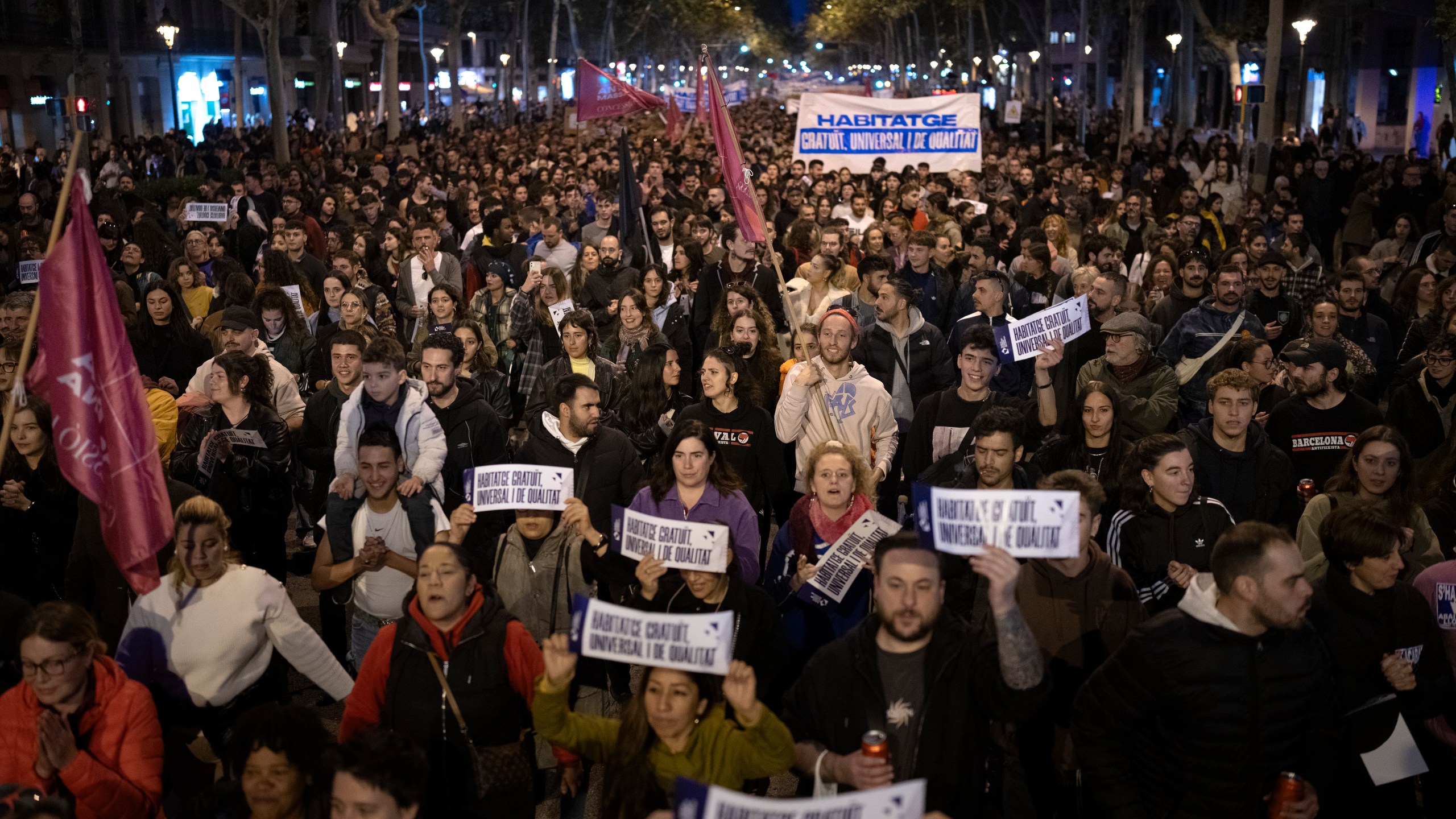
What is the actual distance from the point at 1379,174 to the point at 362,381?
15.7 m

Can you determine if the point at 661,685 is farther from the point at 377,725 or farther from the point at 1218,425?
the point at 1218,425

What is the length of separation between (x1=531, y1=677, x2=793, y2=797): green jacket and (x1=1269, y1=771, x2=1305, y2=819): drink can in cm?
142

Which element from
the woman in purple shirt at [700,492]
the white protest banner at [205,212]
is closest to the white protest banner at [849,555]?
the woman in purple shirt at [700,492]

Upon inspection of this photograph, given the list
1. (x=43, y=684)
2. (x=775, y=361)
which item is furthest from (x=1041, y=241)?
(x=43, y=684)

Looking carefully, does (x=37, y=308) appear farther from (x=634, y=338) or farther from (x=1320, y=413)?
→ (x=1320, y=413)

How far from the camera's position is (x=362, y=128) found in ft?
144

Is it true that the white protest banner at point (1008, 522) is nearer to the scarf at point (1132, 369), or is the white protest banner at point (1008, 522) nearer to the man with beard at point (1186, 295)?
the scarf at point (1132, 369)

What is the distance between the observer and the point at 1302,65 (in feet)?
115

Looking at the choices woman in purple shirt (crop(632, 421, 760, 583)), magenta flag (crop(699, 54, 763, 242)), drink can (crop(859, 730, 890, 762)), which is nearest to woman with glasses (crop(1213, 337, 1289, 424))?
magenta flag (crop(699, 54, 763, 242))

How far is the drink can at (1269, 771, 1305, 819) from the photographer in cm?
389

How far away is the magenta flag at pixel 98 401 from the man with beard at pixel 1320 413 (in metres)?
5.38

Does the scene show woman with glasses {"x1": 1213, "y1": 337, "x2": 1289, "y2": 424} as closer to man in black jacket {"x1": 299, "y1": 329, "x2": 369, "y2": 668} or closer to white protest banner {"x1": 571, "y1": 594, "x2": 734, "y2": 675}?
white protest banner {"x1": 571, "y1": 594, "x2": 734, "y2": 675}

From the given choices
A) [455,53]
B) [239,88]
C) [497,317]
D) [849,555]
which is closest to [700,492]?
[849,555]

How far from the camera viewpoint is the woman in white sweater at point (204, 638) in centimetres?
494
